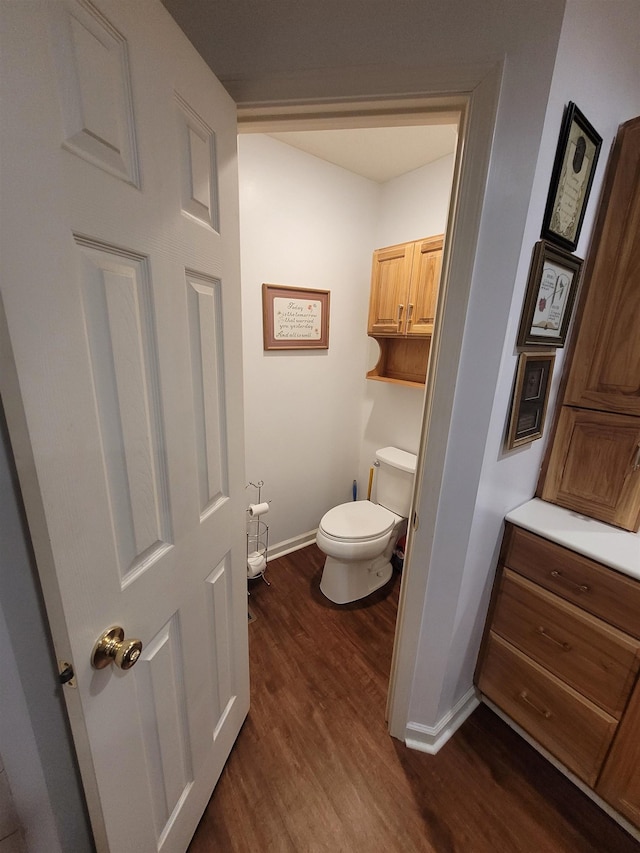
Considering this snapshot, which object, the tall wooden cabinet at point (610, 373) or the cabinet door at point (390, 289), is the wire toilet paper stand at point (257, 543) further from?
the tall wooden cabinet at point (610, 373)

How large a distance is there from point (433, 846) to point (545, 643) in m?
0.69

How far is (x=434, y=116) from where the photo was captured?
850 millimetres

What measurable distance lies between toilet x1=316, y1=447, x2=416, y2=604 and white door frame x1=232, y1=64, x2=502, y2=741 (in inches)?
34.6

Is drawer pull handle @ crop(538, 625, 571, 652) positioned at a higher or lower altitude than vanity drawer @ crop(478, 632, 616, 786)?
higher

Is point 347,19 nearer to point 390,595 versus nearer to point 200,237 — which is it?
point 200,237

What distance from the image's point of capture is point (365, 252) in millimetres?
2168

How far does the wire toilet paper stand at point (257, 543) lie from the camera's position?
197 centimetres

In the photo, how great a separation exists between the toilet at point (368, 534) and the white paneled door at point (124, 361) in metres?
0.96

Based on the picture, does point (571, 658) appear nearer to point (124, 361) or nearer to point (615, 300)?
point (615, 300)

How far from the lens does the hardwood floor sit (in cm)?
104

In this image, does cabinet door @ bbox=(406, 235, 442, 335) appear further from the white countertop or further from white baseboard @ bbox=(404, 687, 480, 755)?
white baseboard @ bbox=(404, 687, 480, 755)

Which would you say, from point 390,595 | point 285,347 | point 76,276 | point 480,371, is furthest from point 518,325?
point 390,595

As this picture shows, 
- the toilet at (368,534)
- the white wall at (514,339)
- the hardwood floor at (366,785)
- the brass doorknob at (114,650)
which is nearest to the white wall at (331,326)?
the toilet at (368,534)

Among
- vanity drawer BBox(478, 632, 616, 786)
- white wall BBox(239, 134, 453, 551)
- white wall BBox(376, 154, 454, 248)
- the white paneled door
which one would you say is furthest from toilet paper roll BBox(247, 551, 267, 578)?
white wall BBox(376, 154, 454, 248)
